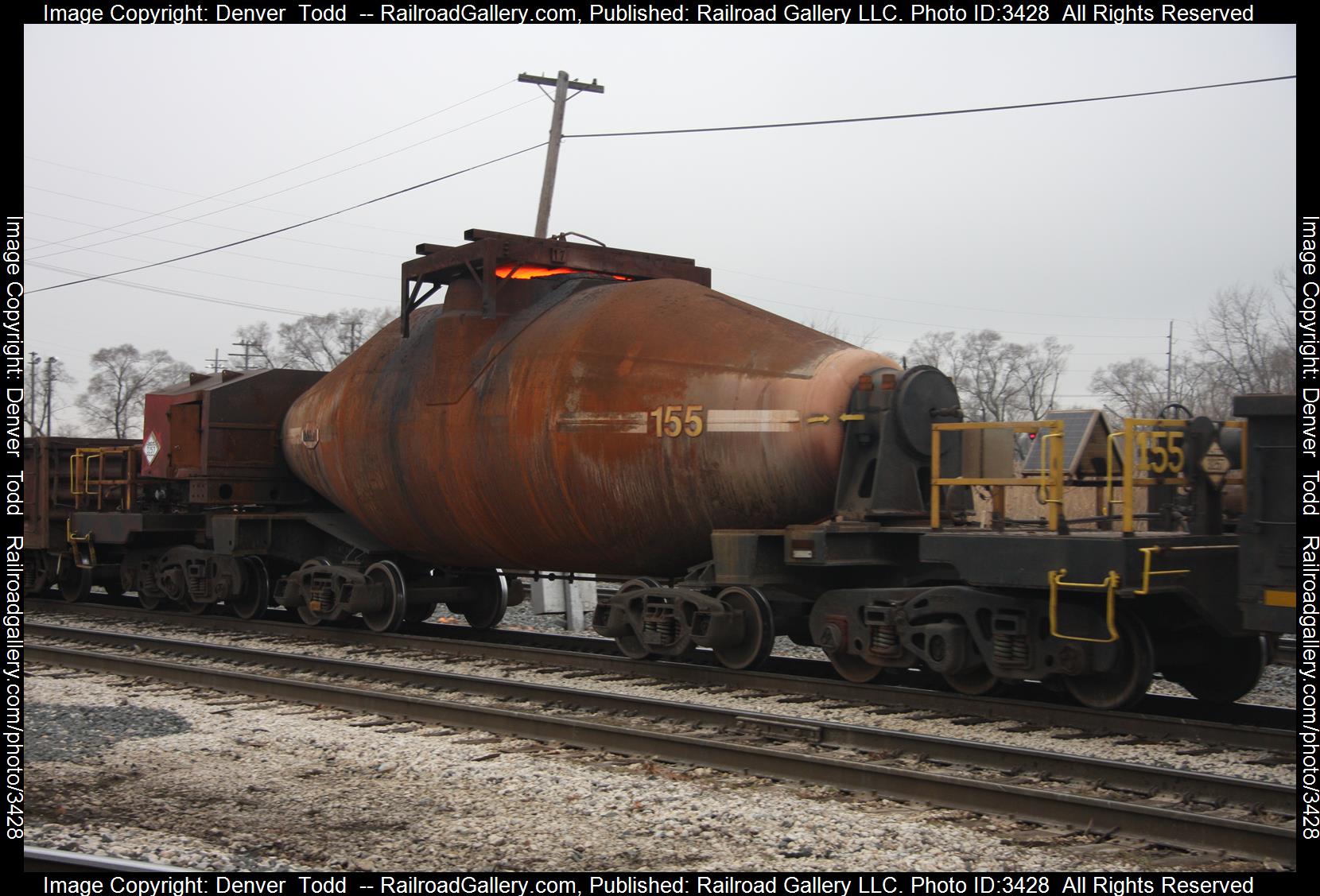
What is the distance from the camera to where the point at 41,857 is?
4.91 m

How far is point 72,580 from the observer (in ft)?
60.0

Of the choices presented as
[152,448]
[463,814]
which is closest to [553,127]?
[152,448]

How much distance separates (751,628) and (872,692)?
1.34 m

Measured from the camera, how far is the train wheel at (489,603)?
14.9 meters

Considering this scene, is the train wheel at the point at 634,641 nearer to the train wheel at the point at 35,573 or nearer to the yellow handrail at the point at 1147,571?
the yellow handrail at the point at 1147,571

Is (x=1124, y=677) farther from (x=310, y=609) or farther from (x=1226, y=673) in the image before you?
(x=310, y=609)

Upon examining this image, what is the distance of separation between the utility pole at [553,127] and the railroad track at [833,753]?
14.0 meters

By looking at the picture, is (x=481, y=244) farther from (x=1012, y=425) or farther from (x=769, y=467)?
(x=1012, y=425)

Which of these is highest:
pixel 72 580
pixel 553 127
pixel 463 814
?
pixel 553 127

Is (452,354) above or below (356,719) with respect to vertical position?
above

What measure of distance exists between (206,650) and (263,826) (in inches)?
265

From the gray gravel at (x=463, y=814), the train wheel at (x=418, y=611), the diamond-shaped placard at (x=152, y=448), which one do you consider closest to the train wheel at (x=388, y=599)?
the train wheel at (x=418, y=611)

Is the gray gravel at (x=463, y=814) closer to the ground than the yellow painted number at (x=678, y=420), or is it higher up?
closer to the ground

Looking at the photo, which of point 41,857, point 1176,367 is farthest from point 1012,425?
point 1176,367
